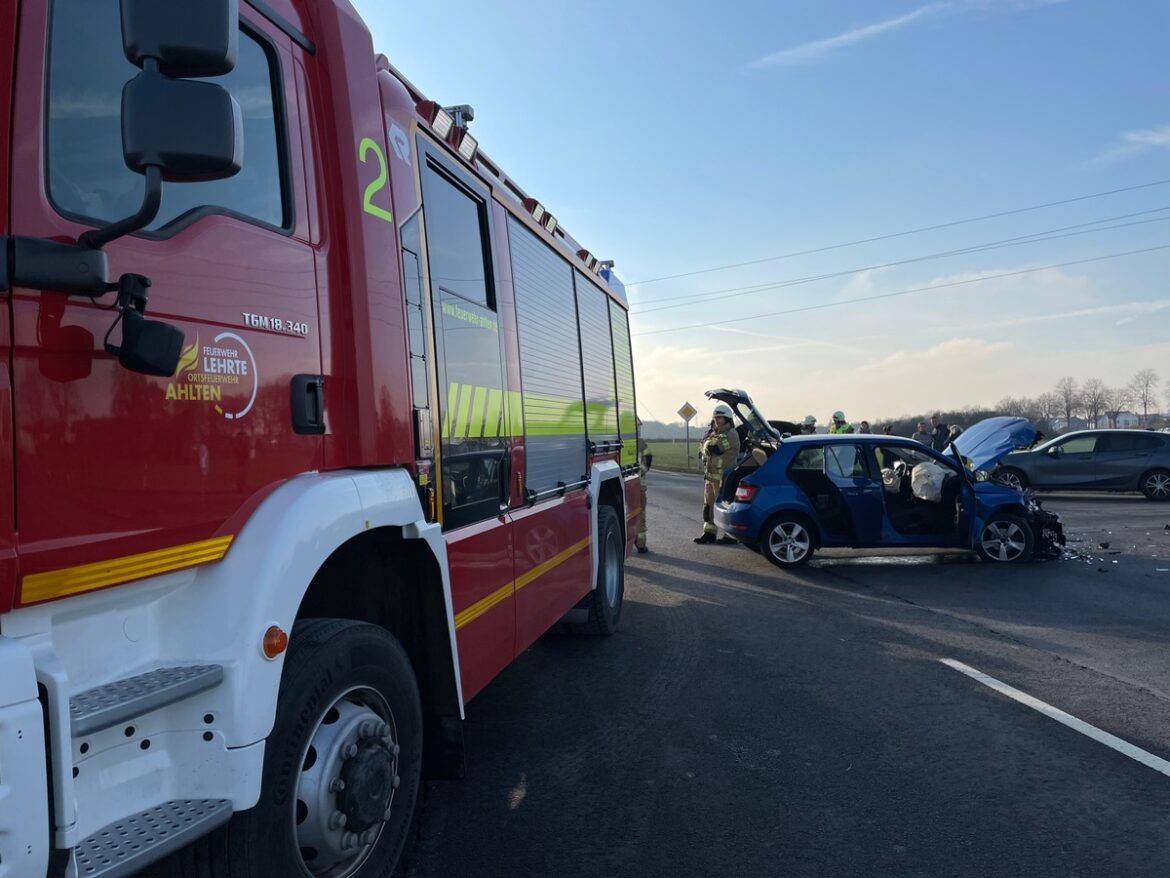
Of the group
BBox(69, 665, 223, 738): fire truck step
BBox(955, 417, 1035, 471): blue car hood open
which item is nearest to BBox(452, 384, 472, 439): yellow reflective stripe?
BBox(69, 665, 223, 738): fire truck step

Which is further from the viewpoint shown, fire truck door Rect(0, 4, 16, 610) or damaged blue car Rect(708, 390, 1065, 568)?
damaged blue car Rect(708, 390, 1065, 568)

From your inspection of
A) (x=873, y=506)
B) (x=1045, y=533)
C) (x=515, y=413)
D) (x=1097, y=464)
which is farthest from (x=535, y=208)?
(x=1097, y=464)

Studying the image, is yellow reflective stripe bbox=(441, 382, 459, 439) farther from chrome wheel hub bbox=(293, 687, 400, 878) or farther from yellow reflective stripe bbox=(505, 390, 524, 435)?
chrome wheel hub bbox=(293, 687, 400, 878)

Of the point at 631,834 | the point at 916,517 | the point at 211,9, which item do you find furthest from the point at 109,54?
the point at 916,517


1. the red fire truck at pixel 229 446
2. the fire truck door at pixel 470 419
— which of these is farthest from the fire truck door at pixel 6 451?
the fire truck door at pixel 470 419

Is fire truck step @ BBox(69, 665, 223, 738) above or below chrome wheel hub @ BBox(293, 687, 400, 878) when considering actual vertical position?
above

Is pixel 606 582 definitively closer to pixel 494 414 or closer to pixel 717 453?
Result: pixel 494 414

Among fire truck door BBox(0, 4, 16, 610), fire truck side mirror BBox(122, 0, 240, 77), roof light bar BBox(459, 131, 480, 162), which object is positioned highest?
roof light bar BBox(459, 131, 480, 162)

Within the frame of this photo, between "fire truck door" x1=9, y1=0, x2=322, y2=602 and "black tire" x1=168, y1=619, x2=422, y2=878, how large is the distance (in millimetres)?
545

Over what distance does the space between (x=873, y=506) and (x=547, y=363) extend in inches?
239

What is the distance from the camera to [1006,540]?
10.2m

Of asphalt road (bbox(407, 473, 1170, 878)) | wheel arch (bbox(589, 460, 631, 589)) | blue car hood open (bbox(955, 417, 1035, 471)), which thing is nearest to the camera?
asphalt road (bbox(407, 473, 1170, 878))

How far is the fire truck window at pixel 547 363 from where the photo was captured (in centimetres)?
470

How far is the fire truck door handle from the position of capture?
2.53 meters
